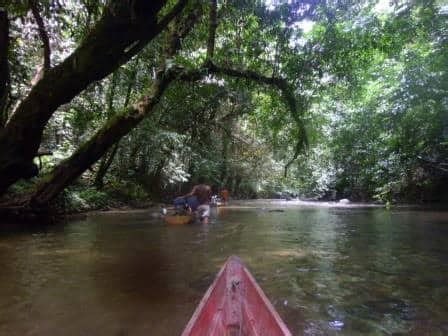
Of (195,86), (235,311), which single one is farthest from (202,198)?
(235,311)

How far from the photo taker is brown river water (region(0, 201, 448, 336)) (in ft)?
11.1

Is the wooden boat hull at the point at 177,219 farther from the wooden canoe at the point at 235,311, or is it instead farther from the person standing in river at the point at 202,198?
the wooden canoe at the point at 235,311

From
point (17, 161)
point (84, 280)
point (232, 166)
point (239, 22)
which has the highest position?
point (239, 22)

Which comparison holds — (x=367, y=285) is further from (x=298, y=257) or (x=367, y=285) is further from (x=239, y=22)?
(x=239, y=22)

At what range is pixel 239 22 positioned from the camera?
8.96m

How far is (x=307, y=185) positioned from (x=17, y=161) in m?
29.3

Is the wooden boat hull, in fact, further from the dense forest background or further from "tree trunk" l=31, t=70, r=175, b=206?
"tree trunk" l=31, t=70, r=175, b=206

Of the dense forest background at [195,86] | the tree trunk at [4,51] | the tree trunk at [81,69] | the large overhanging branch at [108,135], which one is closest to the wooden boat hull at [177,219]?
the dense forest background at [195,86]

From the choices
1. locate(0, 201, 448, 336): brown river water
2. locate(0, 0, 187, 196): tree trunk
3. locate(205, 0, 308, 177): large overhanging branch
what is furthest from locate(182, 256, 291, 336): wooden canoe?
locate(205, 0, 308, 177): large overhanging branch

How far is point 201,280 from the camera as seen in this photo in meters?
4.78

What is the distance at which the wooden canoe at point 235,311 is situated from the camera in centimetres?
222

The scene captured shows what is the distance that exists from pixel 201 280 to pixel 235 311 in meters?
2.16

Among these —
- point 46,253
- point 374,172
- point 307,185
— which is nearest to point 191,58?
point 46,253

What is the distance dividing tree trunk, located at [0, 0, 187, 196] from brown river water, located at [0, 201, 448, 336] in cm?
179
